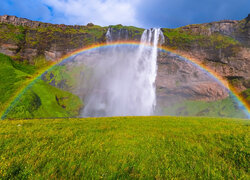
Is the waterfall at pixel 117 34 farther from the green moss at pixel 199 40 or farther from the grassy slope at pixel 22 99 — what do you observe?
the grassy slope at pixel 22 99

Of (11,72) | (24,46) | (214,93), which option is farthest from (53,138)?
(24,46)

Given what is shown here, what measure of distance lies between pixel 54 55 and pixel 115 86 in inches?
1775

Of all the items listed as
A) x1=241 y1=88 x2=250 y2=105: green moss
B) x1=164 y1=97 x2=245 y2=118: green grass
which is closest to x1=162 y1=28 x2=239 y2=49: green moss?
x1=241 y1=88 x2=250 y2=105: green moss

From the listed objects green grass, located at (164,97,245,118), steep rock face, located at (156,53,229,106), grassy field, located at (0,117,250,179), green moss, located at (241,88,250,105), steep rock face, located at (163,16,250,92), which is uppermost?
steep rock face, located at (163,16,250,92)

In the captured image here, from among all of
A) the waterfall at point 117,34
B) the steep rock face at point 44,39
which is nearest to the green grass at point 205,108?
the waterfall at point 117,34

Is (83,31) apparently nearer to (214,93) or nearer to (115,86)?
(115,86)

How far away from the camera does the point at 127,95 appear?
240ft

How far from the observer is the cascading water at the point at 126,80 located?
220ft

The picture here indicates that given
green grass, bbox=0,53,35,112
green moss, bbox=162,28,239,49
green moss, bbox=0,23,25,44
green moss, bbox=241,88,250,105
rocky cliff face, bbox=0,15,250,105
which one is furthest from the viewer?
green moss, bbox=0,23,25,44

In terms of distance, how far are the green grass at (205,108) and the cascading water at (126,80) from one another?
1353 centimetres

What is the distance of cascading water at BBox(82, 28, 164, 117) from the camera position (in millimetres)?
67062

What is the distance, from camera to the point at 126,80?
244 ft

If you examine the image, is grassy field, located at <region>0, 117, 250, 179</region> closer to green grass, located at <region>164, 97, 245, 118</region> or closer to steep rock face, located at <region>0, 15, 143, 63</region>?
green grass, located at <region>164, 97, 245, 118</region>

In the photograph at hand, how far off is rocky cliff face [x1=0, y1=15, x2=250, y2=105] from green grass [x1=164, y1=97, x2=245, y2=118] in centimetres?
373
